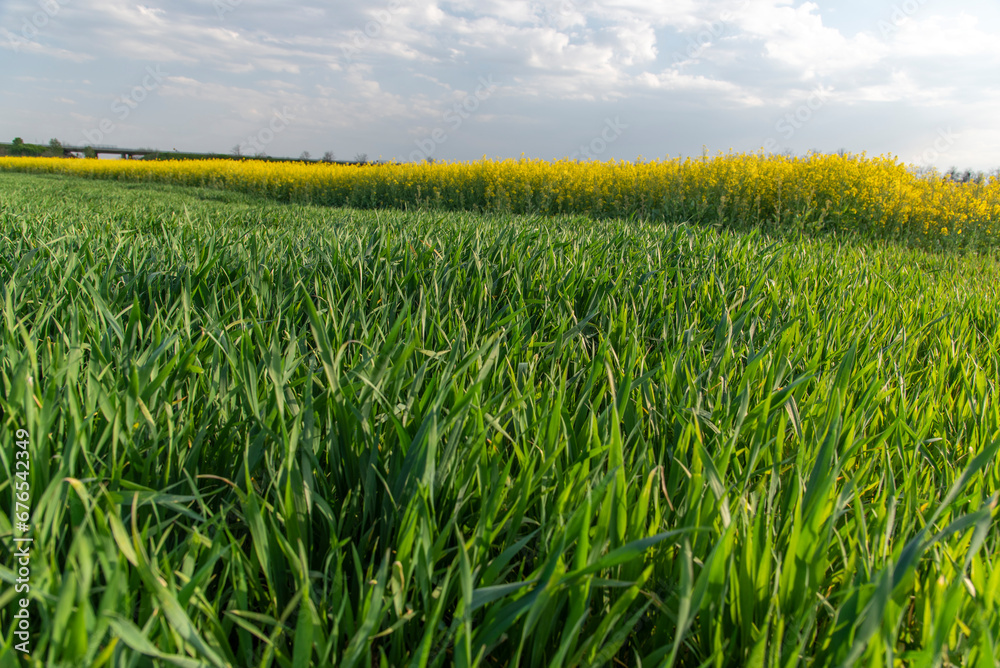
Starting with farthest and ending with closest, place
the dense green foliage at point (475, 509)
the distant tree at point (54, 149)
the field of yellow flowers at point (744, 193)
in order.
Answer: the distant tree at point (54, 149), the field of yellow flowers at point (744, 193), the dense green foliage at point (475, 509)

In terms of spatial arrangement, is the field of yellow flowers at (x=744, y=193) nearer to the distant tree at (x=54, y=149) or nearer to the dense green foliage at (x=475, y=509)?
the dense green foliage at (x=475, y=509)

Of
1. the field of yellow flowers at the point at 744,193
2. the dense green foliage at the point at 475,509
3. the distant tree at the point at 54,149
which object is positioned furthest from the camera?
the distant tree at the point at 54,149

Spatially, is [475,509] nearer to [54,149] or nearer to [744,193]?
[744,193]

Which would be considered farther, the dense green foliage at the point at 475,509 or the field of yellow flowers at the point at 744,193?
the field of yellow flowers at the point at 744,193

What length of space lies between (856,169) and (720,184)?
5.78 feet

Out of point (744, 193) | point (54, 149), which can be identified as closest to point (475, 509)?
point (744, 193)

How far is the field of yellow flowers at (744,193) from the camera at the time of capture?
7230mm

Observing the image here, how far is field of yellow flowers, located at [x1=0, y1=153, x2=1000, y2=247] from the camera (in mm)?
7230

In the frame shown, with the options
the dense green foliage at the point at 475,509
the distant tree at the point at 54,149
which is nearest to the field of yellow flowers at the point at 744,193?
the dense green foliage at the point at 475,509

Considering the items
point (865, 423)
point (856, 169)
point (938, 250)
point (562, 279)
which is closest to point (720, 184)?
point (856, 169)

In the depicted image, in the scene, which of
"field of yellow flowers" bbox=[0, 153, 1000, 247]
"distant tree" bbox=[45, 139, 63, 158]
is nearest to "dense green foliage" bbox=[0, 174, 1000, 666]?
"field of yellow flowers" bbox=[0, 153, 1000, 247]

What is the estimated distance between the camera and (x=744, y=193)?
826 centimetres

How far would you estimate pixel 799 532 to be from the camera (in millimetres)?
662

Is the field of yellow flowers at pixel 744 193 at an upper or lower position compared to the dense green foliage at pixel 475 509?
upper
